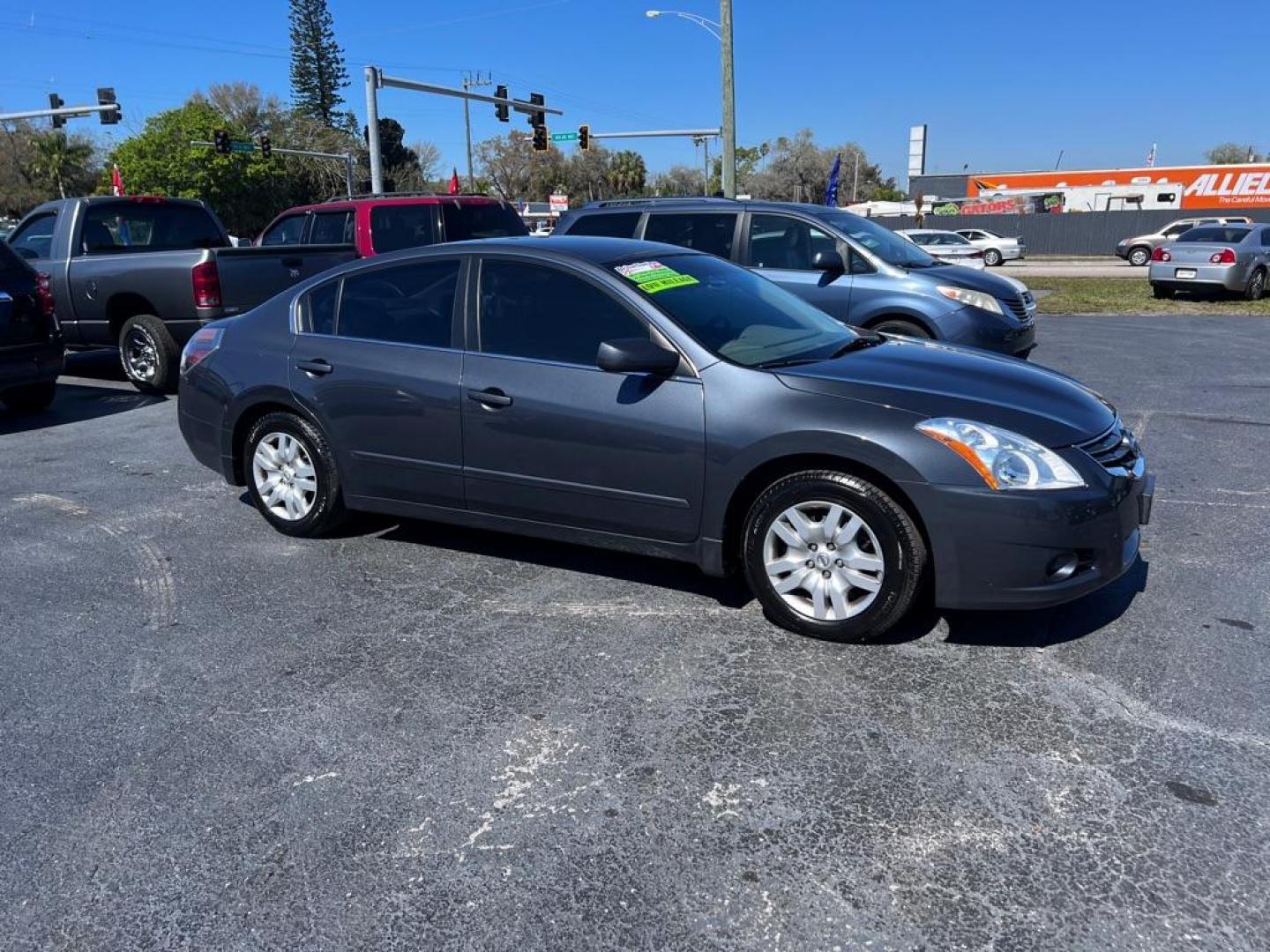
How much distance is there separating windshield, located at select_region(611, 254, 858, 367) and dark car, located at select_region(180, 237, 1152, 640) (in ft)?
0.06

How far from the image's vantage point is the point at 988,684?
12.2ft

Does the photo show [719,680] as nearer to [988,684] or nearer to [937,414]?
[988,684]

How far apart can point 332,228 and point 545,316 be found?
323 inches

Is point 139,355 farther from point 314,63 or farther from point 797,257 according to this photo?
point 314,63

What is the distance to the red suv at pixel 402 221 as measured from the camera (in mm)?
11258

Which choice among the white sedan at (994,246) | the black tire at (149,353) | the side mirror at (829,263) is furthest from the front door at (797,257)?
the white sedan at (994,246)

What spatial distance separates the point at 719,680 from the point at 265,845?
1680 mm

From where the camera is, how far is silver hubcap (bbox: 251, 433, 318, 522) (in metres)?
5.36

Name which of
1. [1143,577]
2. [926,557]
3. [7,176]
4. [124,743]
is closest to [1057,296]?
[1143,577]

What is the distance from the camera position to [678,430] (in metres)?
4.16

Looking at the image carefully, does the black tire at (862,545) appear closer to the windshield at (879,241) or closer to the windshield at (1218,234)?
the windshield at (879,241)

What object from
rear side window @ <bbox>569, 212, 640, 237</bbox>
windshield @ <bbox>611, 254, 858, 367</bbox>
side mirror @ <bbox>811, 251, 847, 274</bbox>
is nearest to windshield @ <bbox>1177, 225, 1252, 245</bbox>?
side mirror @ <bbox>811, 251, 847, 274</bbox>

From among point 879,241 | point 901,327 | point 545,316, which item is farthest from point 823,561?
point 879,241

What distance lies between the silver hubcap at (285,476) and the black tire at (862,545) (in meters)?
2.54
